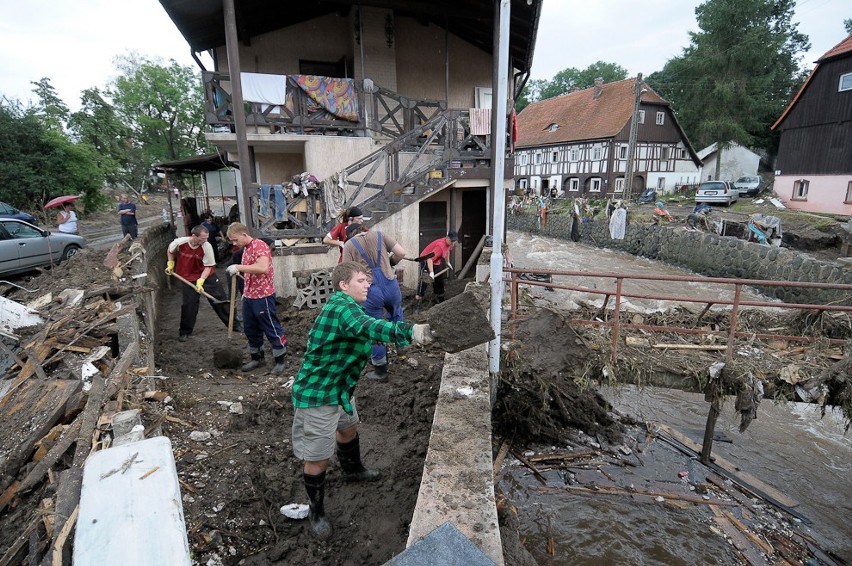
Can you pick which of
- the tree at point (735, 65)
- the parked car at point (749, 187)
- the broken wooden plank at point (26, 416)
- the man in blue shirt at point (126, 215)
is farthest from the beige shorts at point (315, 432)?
the tree at point (735, 65)

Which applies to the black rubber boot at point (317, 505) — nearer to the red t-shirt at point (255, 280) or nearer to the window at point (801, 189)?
the red t-shirt at point (255, 280)

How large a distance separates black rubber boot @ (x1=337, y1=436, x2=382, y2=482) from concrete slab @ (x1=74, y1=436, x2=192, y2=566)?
1.67 meters

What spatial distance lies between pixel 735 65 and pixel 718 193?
47.1 ft

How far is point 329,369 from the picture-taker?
2887 mm

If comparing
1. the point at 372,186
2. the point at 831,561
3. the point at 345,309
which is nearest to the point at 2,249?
the point at 372,186

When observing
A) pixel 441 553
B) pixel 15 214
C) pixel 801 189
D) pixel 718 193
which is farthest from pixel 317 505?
pixel 801 189

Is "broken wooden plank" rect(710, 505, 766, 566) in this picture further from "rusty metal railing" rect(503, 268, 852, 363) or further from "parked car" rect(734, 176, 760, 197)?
"parked car" rect(734, 176, 760, 197)

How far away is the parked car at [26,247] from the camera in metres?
10.0

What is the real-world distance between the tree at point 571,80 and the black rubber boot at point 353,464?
65.1 m

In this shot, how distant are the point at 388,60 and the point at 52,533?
11.8m

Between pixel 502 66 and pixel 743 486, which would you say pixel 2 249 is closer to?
pixel 502 66

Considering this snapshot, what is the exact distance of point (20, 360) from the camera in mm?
4988

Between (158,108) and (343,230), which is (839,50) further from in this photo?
(158,108)

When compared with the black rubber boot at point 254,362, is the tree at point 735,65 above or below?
above
